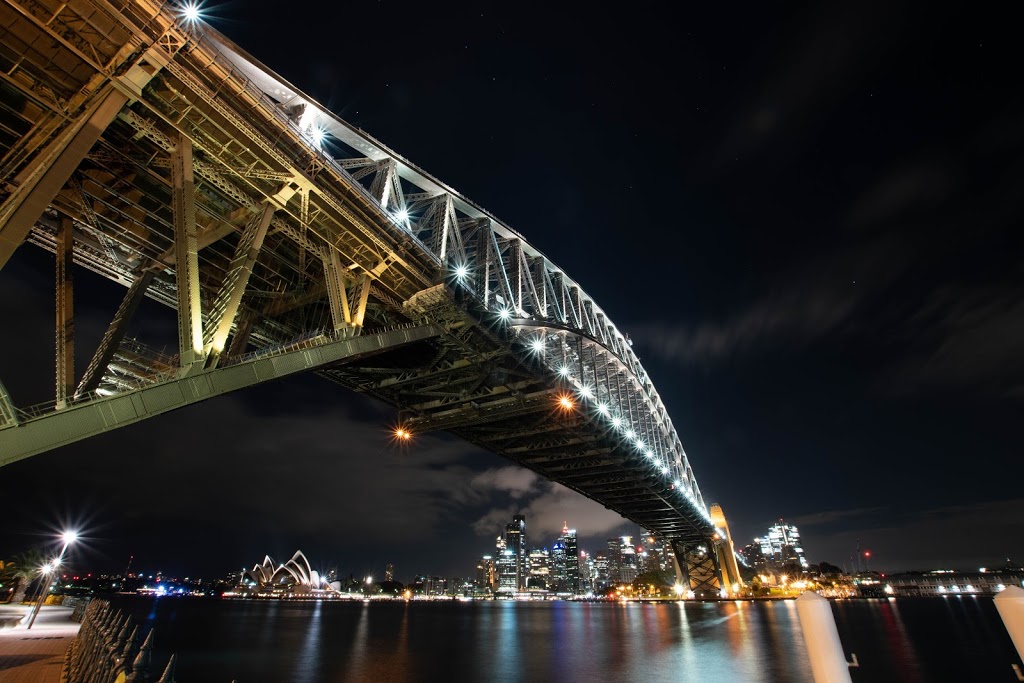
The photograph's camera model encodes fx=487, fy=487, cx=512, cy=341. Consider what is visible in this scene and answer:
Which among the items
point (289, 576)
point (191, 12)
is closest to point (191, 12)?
point (191, 12)

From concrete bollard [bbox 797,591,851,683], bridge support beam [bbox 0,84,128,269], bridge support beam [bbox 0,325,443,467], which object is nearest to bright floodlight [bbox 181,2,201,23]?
bridge support beam [bbox 0,84,128,269]

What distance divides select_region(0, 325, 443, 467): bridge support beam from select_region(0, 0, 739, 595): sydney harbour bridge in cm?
4

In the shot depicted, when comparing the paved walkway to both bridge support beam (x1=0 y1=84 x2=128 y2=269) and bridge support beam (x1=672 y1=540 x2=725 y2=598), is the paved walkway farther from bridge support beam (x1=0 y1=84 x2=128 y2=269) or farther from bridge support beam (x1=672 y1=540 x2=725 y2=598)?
bridge support beam (x1=672 y1=540 x2=725 y2=598)

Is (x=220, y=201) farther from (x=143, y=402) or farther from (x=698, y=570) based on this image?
(x=698, y=570)

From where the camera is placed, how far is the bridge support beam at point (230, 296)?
41.4 ft

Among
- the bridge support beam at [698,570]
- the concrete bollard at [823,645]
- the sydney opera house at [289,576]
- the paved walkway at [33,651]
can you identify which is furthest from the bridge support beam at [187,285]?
the sydney opera house at [289,576]

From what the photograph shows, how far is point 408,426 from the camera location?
35125mm

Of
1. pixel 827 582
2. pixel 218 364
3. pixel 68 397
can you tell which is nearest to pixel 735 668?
pixel 218 364

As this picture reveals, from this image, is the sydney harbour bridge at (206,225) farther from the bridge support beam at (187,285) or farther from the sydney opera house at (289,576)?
the sydney opera house at (289,576)

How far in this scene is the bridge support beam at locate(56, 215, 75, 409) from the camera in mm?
11234

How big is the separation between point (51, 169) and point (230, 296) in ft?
14.1

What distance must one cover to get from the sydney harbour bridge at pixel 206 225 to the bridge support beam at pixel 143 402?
0.04 m

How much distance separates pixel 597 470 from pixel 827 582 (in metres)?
167

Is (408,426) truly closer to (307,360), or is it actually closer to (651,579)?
(307,360)
